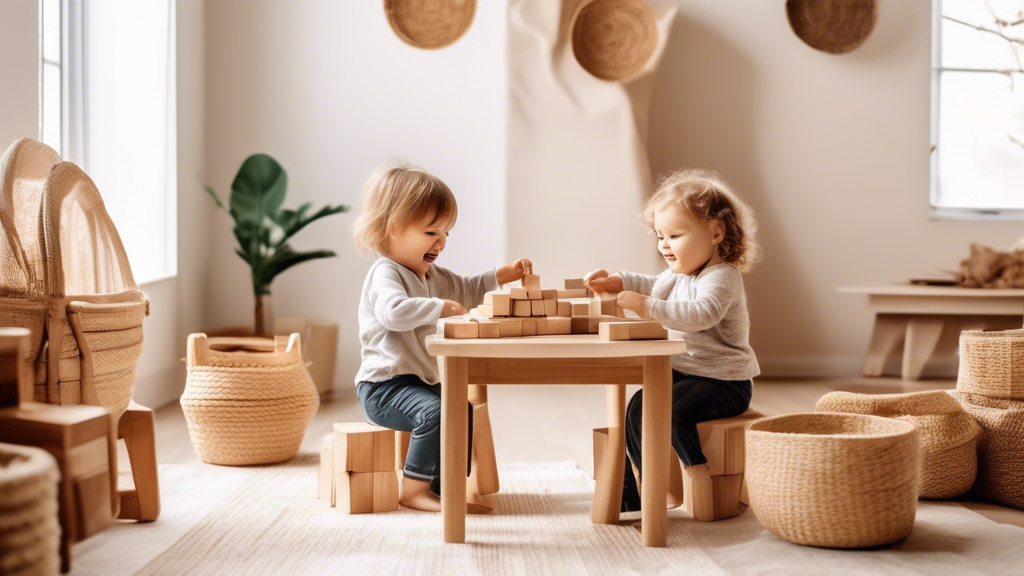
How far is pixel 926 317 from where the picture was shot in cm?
439

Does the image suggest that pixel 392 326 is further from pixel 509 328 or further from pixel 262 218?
pixel 262 218

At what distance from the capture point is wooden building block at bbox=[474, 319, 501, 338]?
1.84 meters

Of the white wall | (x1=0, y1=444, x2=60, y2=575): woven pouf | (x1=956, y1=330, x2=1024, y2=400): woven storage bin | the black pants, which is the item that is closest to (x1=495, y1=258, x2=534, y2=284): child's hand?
the black pants

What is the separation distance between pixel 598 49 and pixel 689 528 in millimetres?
2696

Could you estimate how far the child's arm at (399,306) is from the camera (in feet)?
6.61

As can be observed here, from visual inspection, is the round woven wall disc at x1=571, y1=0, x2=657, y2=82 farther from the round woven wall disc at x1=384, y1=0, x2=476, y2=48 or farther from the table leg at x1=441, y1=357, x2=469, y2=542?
the table leg at x1=441, y1=357, x2=469, y2=542

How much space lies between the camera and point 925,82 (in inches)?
181

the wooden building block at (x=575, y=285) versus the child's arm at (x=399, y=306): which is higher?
the wooden building block at (x=575, y=285)

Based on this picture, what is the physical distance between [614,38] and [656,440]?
277 centimetres

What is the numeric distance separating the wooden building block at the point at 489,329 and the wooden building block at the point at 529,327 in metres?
0.07

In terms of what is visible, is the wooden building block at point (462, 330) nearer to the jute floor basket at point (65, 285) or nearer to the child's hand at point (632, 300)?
the child's hand at point (632, 300)

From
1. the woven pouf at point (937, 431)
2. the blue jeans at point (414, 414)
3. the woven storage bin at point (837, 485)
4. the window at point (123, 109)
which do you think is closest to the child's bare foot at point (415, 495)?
the blue jeans at point (414, 414)

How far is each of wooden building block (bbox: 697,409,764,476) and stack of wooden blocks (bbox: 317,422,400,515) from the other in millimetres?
711

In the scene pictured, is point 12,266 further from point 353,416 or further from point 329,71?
point 329,71
